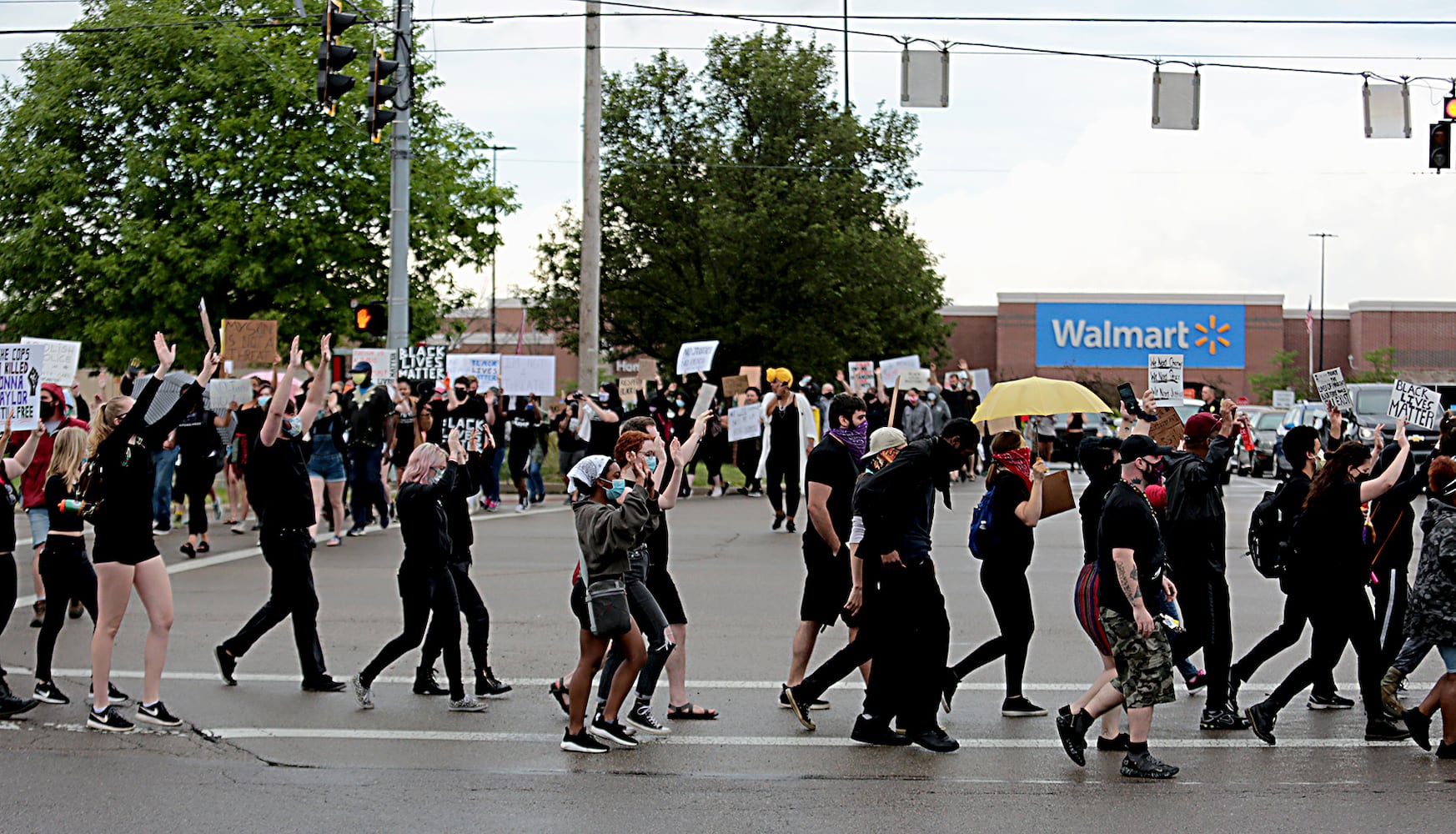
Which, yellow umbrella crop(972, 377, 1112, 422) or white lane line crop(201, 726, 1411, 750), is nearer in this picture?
white lane line crop(201, 726, 1411, 750)

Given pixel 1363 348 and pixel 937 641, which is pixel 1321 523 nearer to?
pixel 937 641

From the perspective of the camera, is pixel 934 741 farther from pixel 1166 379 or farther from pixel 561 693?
pixel 1166 379

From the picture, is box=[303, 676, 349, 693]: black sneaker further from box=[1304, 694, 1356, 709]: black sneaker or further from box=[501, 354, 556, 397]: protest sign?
box=[501, 354, 556, 397]: protest sign

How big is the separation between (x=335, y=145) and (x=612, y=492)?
2868 cm

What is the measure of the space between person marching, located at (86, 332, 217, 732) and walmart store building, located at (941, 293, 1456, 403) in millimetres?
63470

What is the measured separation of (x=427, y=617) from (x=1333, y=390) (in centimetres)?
682

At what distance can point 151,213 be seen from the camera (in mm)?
34062

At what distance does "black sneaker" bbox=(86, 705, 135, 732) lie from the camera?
7.90 metres

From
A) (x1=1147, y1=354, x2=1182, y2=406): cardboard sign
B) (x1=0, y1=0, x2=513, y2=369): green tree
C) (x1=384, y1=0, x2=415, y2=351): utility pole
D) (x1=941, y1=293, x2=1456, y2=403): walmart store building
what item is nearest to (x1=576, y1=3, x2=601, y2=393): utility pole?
(x1=384, y1=0, x2=415, y2=351): utility pole

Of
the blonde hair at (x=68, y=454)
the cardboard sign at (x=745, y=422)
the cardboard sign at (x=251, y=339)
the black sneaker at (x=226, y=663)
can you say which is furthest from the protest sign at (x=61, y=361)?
the cardboard sign at (x=251, y=339)

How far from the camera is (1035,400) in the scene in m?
10.6

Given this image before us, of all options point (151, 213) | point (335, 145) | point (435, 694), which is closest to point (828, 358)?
point (335, 145)

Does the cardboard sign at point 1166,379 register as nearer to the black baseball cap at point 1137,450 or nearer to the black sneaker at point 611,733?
the black baseball cap at point 1137,450

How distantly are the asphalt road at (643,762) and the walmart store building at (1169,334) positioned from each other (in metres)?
60.5
